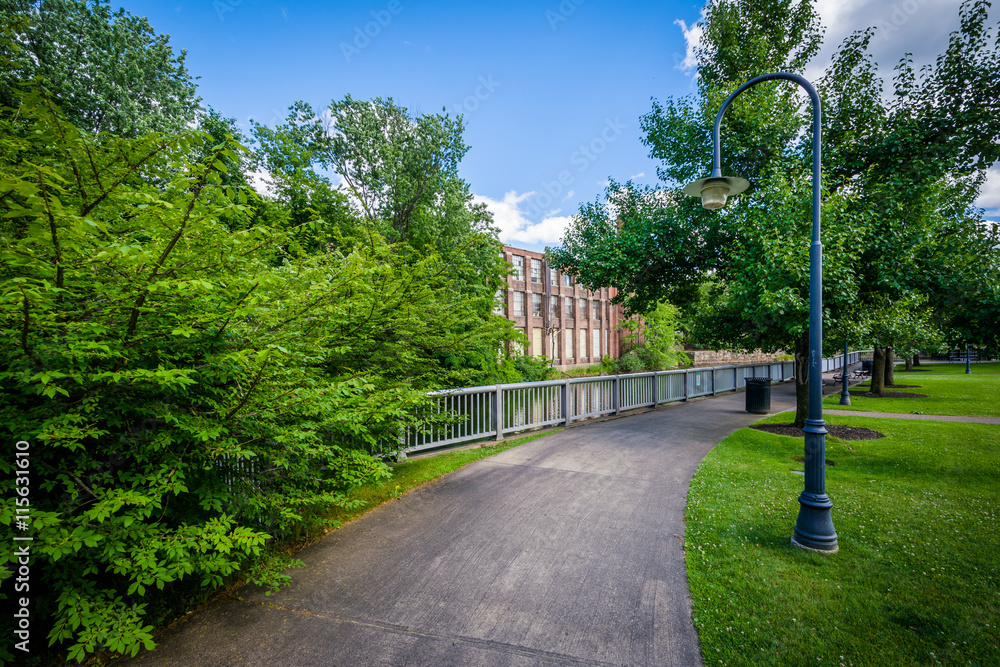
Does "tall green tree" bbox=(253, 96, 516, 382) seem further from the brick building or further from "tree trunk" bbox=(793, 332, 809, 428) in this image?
the brick building

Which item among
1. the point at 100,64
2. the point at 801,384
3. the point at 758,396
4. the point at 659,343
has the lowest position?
the point at 758,396

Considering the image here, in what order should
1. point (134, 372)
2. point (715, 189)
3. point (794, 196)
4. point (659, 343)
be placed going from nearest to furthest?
point (134, 372) → point (715, 189) → point (794, 196) → point (659, 343)

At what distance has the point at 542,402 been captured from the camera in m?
9.60

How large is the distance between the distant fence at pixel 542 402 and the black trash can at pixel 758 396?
242cm

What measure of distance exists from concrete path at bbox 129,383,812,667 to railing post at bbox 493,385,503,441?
251 centimetres

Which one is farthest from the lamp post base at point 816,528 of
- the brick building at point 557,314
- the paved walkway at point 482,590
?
the brick building at point 557,314

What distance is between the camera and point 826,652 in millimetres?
2547

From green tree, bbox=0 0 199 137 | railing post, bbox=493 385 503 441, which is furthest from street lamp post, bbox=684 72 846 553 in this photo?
green tree, bbox=0 0 199 137

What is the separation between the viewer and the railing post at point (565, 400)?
10.0 meters

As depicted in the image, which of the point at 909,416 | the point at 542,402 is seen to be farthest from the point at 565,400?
the point at 909,416

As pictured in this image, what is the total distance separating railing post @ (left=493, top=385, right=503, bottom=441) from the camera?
27.5ft

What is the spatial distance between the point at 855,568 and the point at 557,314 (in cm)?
3976

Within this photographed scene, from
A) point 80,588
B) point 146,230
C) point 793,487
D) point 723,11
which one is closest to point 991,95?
point 723,11

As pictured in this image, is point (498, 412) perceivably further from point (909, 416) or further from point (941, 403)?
point (941, 403)
